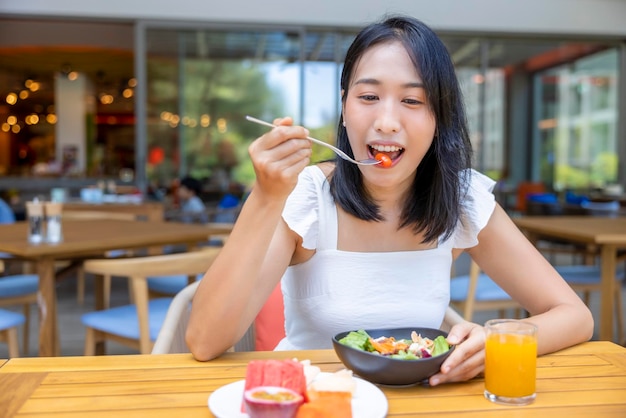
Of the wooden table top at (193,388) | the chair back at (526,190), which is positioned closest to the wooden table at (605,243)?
the wooden table top at (193,388)

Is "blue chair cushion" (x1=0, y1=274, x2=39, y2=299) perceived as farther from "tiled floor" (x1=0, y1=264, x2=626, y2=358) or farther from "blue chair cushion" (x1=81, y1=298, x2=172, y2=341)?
"blue chair cushion" (x1=81, y1=298, x2=172, y2=341)

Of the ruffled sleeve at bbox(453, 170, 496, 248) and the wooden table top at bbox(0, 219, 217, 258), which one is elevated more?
the ruffled sleeve at bbox(453, 170, 496, 248)

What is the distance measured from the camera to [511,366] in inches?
36.4

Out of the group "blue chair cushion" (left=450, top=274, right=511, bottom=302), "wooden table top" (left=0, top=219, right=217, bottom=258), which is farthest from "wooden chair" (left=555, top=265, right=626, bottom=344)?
"wooden table top" (left=0, top=219, right=217, bottom=258)

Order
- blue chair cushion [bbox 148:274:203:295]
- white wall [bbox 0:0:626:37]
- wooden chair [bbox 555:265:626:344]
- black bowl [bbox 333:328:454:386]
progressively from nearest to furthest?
black bowl [bbox 333:328:454:386] → blue chair cushion [bbox 148:274:203:295] → wooden chair [bbox 555:265:626:344] → white wall [bbox 0:0:626:37]

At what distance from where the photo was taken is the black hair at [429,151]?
124 cm

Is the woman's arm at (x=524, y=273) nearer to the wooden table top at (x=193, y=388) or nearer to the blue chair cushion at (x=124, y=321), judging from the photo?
the wooden table top at (x=193, y=388)

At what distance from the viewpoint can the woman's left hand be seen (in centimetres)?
96

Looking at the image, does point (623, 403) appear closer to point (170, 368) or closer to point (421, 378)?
point (421, 378)

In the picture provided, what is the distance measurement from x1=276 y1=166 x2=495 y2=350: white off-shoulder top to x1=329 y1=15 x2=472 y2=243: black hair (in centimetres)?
5

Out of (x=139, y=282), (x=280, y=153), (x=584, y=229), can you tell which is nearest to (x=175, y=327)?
(x=280, y=153)

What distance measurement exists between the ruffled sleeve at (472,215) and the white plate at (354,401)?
1.80ft

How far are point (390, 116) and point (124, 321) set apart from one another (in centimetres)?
160

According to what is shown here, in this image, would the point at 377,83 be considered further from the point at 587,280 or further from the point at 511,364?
the point at 587,280
